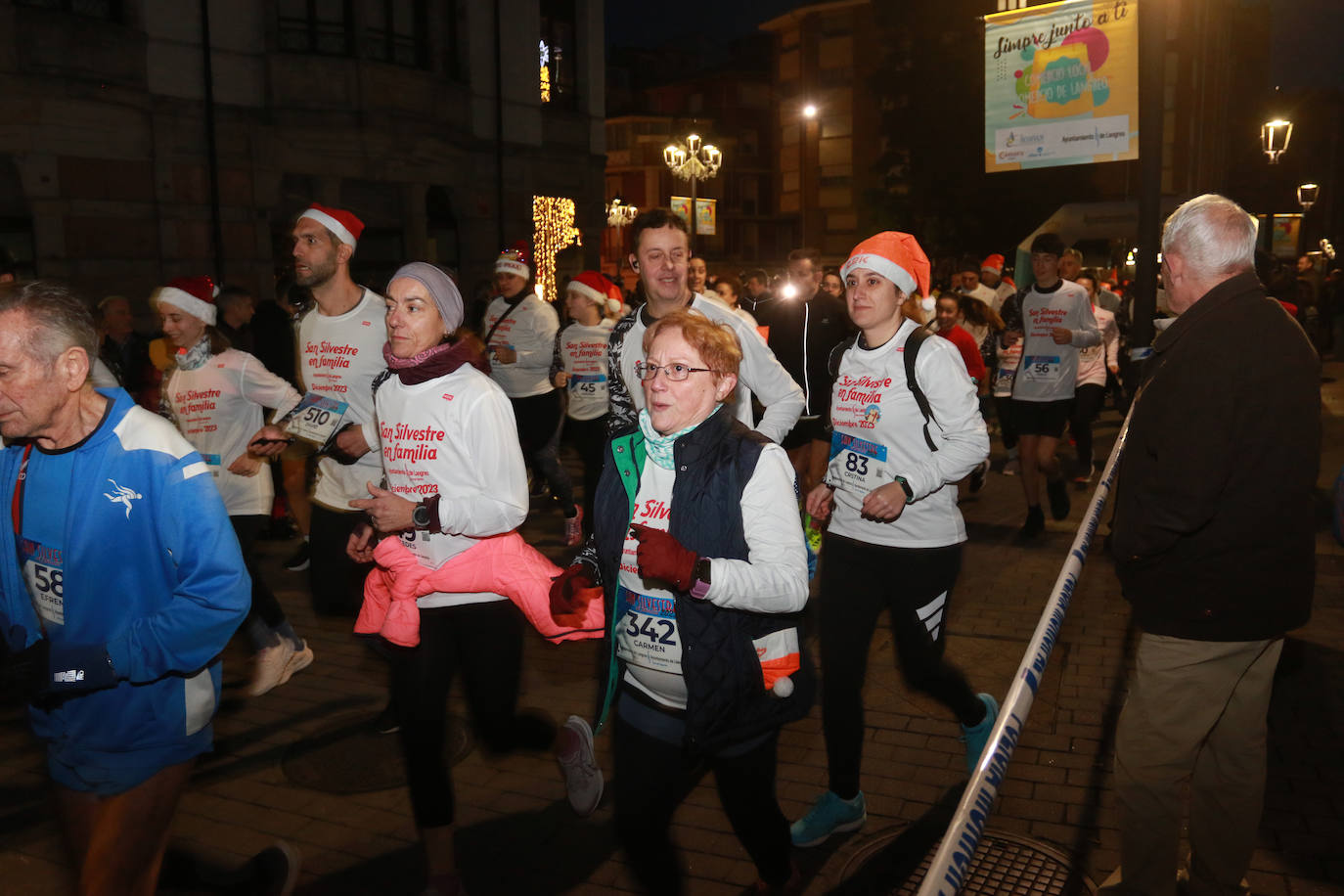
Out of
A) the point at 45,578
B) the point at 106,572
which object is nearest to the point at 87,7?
the point at 45,578

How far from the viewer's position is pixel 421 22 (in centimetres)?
2041

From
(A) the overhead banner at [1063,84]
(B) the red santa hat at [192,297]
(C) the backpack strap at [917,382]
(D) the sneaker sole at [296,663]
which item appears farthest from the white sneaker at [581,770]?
(A) the overhead banner at [1063,84]

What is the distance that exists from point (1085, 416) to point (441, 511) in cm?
845

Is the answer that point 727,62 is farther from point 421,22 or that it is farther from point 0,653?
point 0,653

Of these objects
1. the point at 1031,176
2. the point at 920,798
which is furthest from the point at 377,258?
the point at 1031,176

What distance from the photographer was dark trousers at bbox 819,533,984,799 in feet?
12.4

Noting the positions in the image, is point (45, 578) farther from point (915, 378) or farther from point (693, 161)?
point (693, 161)

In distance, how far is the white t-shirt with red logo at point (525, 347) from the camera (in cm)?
891

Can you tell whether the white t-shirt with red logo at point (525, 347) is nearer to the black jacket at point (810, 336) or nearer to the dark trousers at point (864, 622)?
the black jacket at point (810, 336)

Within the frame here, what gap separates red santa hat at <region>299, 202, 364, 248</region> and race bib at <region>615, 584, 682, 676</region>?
2.74 m

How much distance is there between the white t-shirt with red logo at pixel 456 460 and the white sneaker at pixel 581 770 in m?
0.52

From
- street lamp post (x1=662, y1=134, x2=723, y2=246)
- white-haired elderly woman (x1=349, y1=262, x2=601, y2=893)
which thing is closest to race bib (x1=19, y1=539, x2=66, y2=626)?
white-haired elderly woman (x1=349, y1=262, x2=601, y2=893)

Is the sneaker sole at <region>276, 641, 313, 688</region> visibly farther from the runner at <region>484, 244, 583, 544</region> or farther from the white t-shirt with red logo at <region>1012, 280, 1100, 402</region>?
the white t-shirt with red logo at <region>1012, 280, 1100, 402</region>

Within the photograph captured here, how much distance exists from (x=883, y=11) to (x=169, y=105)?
34012 millimetres
